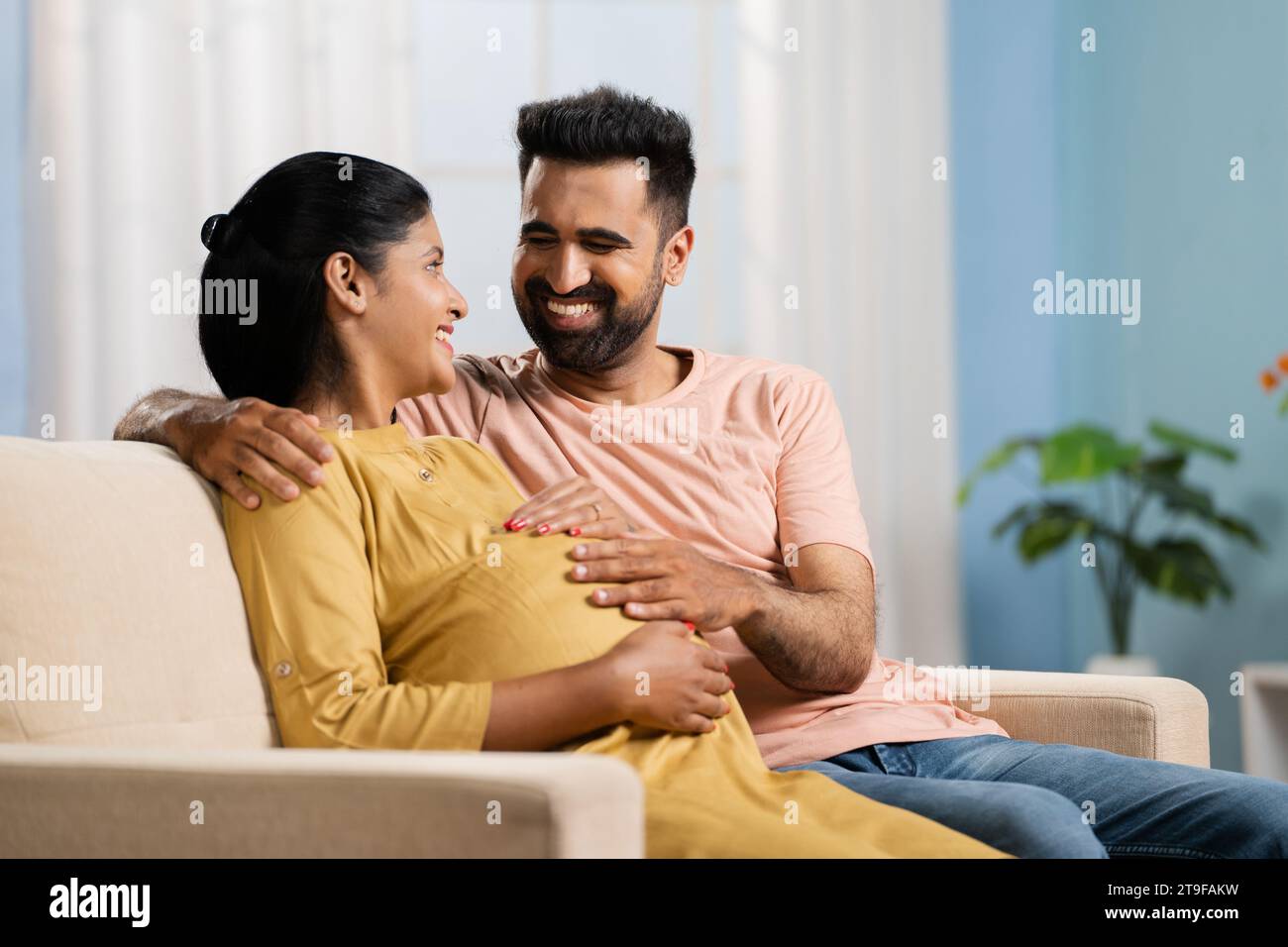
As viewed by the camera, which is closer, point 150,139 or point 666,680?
point 666,680

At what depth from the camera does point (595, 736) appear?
1320 mm

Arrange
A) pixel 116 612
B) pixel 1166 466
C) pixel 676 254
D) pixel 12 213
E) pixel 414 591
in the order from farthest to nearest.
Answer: pixel 1166 466, pixel 12 213, pixel 676 254, pixel 414 591, pixel 116 612

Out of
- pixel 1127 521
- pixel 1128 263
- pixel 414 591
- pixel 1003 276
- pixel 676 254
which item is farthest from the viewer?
pixel 1003 276

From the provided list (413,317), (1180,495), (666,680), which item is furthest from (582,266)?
(1180,495)

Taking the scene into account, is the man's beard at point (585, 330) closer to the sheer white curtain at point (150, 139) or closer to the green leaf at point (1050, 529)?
the sheer white curtain at point (150, 139)

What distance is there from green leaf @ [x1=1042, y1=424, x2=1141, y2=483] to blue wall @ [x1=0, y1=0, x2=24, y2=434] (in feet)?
9.31

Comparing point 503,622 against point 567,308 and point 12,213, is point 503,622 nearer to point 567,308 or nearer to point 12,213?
point 567,308

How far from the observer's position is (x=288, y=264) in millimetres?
1529

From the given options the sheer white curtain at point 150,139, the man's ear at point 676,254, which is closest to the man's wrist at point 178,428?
the man's ear at point 676,254

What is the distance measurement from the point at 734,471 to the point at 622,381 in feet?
0.75

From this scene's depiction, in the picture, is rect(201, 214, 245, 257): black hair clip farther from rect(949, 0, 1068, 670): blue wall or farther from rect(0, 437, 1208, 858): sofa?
rect(949, 0, 1068, 670): blue wall

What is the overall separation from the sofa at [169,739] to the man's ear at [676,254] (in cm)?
83
